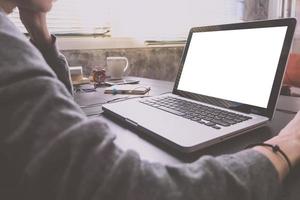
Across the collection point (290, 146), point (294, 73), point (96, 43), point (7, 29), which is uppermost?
point (7, 29)

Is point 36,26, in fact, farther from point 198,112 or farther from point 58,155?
point 58,155

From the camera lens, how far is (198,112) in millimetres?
749

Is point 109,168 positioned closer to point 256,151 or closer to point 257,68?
point 256,151

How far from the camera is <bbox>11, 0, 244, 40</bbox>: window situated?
6.20 feet

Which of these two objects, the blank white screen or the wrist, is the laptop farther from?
the wrist

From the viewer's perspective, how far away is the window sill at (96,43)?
69.7 inches

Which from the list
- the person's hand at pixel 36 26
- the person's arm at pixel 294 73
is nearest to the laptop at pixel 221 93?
the person's hand at pixel 36 26

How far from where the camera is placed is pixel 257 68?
0.76 m

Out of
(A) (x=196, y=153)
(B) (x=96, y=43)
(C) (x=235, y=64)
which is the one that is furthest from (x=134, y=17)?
(A) (x=196, y=153)

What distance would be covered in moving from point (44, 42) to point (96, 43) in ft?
2.80

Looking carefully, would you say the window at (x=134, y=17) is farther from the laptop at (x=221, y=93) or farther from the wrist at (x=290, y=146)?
the wrist at (x=290, y=146)

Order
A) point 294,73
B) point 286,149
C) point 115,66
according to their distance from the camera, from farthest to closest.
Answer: point 294,73 → point 115,66 → point 286,149

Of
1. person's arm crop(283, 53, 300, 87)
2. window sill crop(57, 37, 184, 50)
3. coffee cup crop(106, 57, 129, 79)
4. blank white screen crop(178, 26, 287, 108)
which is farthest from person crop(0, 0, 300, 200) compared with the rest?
person's arm crop(283, 53, 300, 87)

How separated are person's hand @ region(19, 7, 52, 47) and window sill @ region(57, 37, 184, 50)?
69 centimetres
